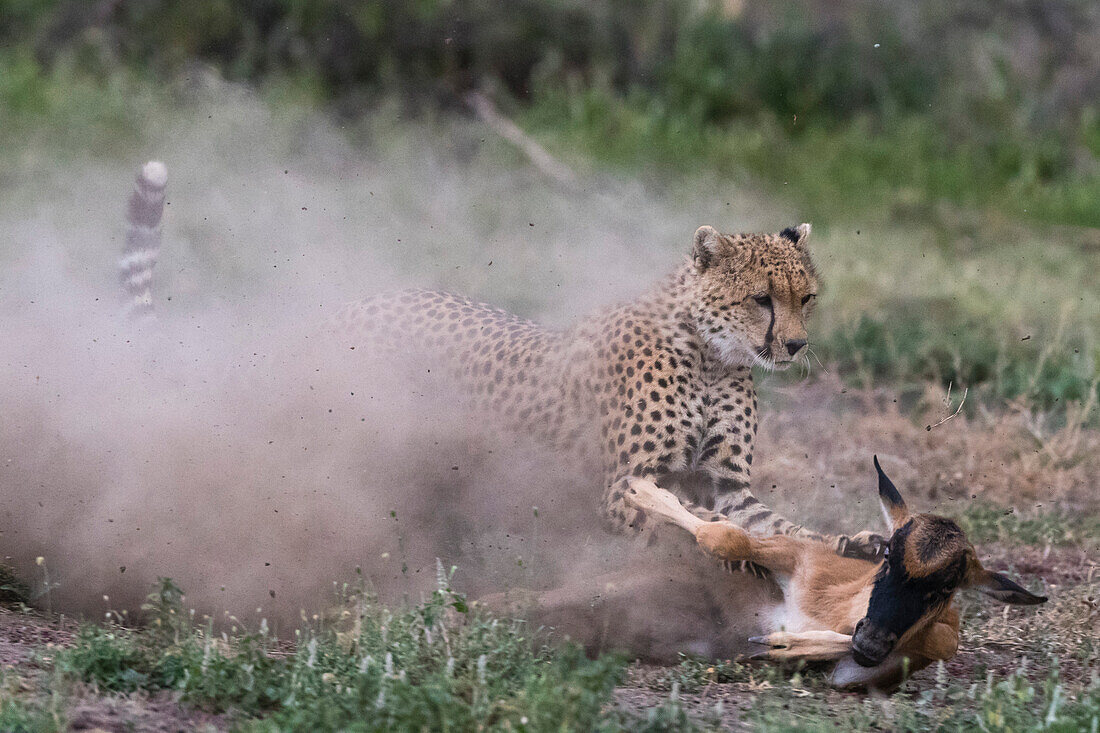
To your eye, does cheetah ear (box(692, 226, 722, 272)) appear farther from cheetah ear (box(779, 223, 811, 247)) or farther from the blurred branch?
the blurred branch

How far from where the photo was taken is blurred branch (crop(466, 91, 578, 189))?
29.8 ft

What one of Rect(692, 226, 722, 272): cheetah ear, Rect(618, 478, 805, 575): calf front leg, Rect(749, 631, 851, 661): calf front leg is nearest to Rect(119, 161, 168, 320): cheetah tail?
Rect(692, 226, 722, 272): cheetah ear

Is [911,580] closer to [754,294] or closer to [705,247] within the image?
[754,294]

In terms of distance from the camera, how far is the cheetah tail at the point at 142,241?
5.16 metres

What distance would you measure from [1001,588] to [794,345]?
1.07 metres

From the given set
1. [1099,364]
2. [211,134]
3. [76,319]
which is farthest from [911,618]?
[211,134]

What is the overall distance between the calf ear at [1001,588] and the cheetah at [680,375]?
0.62 m

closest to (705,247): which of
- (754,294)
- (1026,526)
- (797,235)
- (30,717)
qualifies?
(754,294)

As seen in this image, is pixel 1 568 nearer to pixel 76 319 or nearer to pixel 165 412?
pixel 165 412

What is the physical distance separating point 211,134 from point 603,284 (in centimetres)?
353

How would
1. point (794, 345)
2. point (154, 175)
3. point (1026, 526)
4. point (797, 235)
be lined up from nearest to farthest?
point (794, 345)
point (797, 235)
point (154, 175)
point (1026, 526)

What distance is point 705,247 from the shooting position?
4.63 metres

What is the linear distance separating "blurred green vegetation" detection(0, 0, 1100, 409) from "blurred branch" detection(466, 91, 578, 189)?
0.51ft

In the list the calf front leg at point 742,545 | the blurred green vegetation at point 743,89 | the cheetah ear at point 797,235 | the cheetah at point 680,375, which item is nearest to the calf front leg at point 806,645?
the calf front leg at point 742,545
